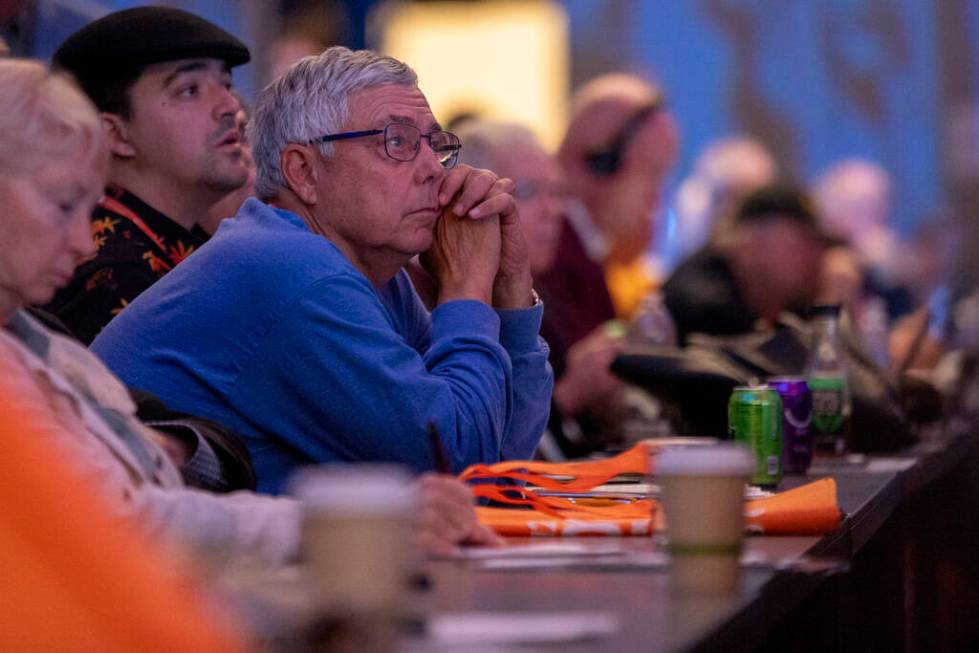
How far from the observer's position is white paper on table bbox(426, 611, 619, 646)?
1.02 m

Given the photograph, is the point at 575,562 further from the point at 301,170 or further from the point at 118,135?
the point at 118,135

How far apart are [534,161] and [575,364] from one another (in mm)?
558

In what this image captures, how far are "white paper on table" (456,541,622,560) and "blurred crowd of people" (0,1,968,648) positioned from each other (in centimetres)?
2

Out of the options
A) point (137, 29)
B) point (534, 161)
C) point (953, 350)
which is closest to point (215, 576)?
point (137, 29)

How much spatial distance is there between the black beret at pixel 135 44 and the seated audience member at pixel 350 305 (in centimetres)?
56

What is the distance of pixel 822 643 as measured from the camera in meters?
2.03

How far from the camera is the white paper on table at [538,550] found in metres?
1.46

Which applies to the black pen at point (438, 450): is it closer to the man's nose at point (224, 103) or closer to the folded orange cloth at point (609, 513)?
the folded orange cloth at point (609, 513)

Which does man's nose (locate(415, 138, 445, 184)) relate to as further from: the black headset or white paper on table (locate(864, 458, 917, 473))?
the black headset

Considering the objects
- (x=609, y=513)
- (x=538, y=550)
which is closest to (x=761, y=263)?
(x=609, y=513)

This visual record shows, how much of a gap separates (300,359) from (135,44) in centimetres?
107

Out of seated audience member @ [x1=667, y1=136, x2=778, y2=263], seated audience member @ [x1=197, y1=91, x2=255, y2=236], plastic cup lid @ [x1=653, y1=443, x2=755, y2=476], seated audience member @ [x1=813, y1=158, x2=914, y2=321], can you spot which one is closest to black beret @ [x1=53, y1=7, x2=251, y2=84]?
seated audience member @ [x1=197, y1=91, x2=255, y2=236]

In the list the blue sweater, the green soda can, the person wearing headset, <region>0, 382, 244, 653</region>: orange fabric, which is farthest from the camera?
the person wearing headset

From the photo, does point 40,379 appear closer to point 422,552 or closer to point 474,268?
point 422,552
